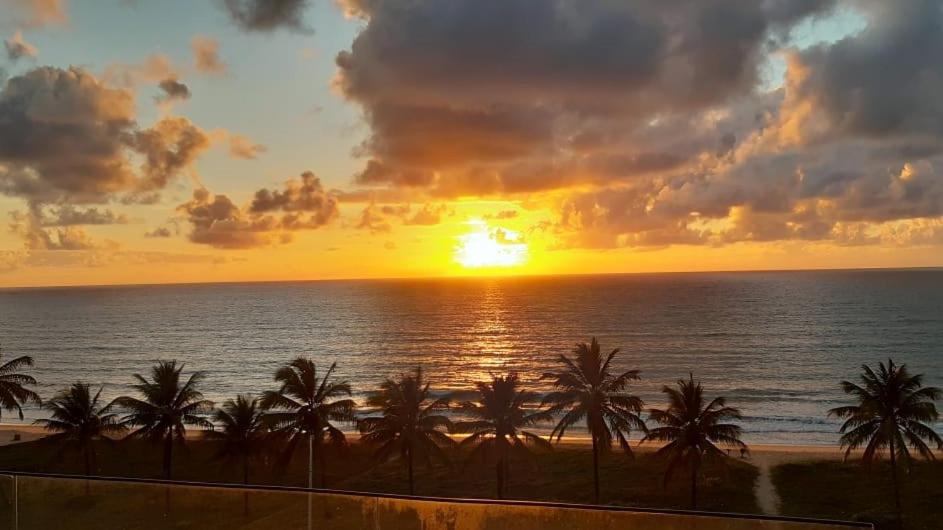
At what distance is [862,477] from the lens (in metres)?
37.0

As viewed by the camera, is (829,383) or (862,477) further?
(829,383)

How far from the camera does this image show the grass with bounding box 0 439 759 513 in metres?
35.0

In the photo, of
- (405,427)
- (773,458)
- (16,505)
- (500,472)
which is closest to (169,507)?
(16,505)

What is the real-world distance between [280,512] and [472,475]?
1196 inches

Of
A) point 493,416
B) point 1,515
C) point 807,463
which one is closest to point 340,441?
point 493,416

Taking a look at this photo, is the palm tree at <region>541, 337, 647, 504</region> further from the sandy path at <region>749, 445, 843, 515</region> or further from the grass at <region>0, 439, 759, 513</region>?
the sandy path at <region>749, 445, 843, 515</region>

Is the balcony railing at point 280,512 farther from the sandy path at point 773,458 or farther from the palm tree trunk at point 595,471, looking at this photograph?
the sandy path at point 773,458

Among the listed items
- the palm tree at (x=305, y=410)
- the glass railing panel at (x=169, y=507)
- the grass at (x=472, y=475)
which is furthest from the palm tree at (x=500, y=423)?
the glass railing panel at (x=169, y=507)

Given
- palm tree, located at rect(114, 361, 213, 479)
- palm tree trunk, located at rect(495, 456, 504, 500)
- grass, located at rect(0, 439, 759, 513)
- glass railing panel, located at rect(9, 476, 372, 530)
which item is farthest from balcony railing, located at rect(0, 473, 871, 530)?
palm tree, located at rect(114, 361, 213, 479)

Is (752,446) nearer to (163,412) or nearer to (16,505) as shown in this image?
(163,412)

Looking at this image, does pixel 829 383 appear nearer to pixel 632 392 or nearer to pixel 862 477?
pixel 632 392

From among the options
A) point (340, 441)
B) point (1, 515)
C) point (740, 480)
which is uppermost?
point (1, 515)

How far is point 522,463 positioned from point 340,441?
39.2 ft

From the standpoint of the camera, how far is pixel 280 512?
31.8 feet
